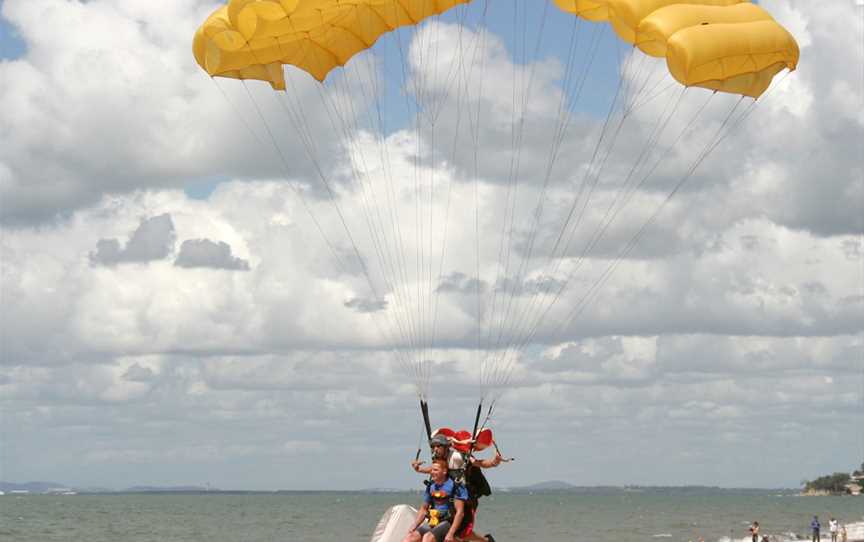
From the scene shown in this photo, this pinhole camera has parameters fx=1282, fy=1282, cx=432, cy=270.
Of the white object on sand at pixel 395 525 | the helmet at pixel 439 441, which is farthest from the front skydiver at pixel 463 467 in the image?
the white object on sand at pixel 395 525

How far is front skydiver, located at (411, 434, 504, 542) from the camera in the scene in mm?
15195

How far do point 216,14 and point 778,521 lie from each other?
257 ft

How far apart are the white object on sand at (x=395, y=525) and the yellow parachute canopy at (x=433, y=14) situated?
21.0 feet

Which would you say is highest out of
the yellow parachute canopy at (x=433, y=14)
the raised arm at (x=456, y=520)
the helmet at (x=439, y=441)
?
the yellow parachute canopy at (x=433, y=14)

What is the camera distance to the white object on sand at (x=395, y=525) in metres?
15.9

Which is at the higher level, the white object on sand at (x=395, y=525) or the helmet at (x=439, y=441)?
the helmet at (x=439, y=441)

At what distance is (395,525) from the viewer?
16.0 m

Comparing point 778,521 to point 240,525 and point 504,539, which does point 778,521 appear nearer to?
point 504,539

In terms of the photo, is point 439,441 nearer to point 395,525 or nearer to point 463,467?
point 463,467

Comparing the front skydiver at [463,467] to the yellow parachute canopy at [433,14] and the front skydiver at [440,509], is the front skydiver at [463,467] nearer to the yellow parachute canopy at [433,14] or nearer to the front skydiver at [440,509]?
the front skydiver at [440,509]

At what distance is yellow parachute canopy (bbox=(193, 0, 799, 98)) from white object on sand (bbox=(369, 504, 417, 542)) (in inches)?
253

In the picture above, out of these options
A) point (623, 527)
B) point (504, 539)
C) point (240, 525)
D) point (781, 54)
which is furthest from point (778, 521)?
point (781, 54)

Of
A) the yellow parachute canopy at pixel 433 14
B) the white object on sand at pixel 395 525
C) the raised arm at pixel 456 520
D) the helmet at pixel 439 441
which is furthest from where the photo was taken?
the yellow parachute canopy at pixel 433 14

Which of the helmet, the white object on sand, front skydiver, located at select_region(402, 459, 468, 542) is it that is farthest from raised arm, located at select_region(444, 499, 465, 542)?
the white object on sand
